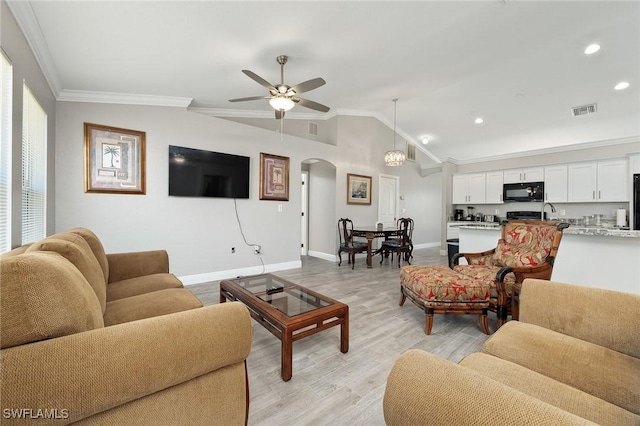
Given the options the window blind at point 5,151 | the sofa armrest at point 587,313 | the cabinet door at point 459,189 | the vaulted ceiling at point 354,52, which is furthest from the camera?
the cabinet door at point 459,189

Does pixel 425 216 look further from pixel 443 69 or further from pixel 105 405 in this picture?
pixel 105 405

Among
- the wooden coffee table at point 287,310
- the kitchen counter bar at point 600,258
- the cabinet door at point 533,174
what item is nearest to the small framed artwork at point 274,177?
the wooden coffee table at point 287,310

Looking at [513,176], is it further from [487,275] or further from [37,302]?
[37,302]

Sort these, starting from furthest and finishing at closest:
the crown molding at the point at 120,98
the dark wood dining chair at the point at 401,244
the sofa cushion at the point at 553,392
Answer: the dark wood dining chair at the point at 401,244
the crown molding at the point at 120,98
the sofa cushion at the point at 553,392

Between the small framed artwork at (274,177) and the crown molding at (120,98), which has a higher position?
the crown molding at (120,98)

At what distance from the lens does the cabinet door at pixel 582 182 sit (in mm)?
5133

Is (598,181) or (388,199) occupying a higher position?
(598,181)

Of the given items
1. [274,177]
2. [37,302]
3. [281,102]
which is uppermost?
[281,102]

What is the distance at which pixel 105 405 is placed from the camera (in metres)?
0.80

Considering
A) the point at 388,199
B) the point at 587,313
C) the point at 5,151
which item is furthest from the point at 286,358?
the point at 388,199

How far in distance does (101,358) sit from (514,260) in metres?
3.09

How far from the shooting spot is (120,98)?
3.24m

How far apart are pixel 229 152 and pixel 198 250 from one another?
1.56 m

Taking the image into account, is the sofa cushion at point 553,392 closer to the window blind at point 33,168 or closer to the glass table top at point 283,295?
the glass table top at point 283,295
